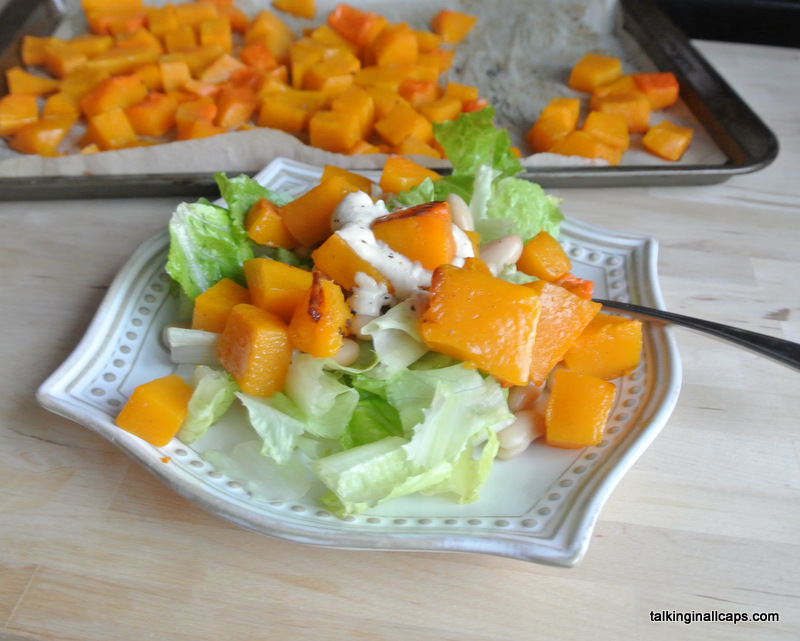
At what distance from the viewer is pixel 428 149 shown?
1844 millimetres

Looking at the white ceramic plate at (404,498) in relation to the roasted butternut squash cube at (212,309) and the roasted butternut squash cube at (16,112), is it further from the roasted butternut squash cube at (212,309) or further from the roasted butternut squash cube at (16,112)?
the roasted butternut squash cube at (16,112)

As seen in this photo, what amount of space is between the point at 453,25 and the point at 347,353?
1.82 metres

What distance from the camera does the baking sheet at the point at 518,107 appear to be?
170 cm

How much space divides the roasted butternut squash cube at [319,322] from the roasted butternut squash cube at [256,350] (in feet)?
0.10

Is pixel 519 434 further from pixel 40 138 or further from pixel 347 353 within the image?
pixel 40 138

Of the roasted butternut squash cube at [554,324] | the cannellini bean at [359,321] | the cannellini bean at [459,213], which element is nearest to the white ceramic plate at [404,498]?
the roasted butternut squash cube at [554,324]

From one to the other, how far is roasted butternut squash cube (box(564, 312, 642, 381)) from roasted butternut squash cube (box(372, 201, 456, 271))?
11.1 inches

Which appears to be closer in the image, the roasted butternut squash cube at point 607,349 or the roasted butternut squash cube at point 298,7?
the roasted butternut squash cube at point 607,349

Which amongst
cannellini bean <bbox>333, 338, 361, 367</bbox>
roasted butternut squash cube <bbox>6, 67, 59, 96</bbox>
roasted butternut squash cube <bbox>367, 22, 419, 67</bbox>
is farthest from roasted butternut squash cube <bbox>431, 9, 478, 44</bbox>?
cannellini bean <bbox>333, 338, 361, 367</bbox>

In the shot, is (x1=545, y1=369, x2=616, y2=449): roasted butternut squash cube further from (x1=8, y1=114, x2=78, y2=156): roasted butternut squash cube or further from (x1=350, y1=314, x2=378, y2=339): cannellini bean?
(x1=8, y1=114, x2=78, y2=156): roasted butternut squash cube

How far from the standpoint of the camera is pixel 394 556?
0.99 m

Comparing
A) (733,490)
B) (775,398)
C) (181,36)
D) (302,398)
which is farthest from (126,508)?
(181,36)

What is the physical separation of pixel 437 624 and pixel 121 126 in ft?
5.49

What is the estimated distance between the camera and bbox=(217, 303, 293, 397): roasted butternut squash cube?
1.04 meters
